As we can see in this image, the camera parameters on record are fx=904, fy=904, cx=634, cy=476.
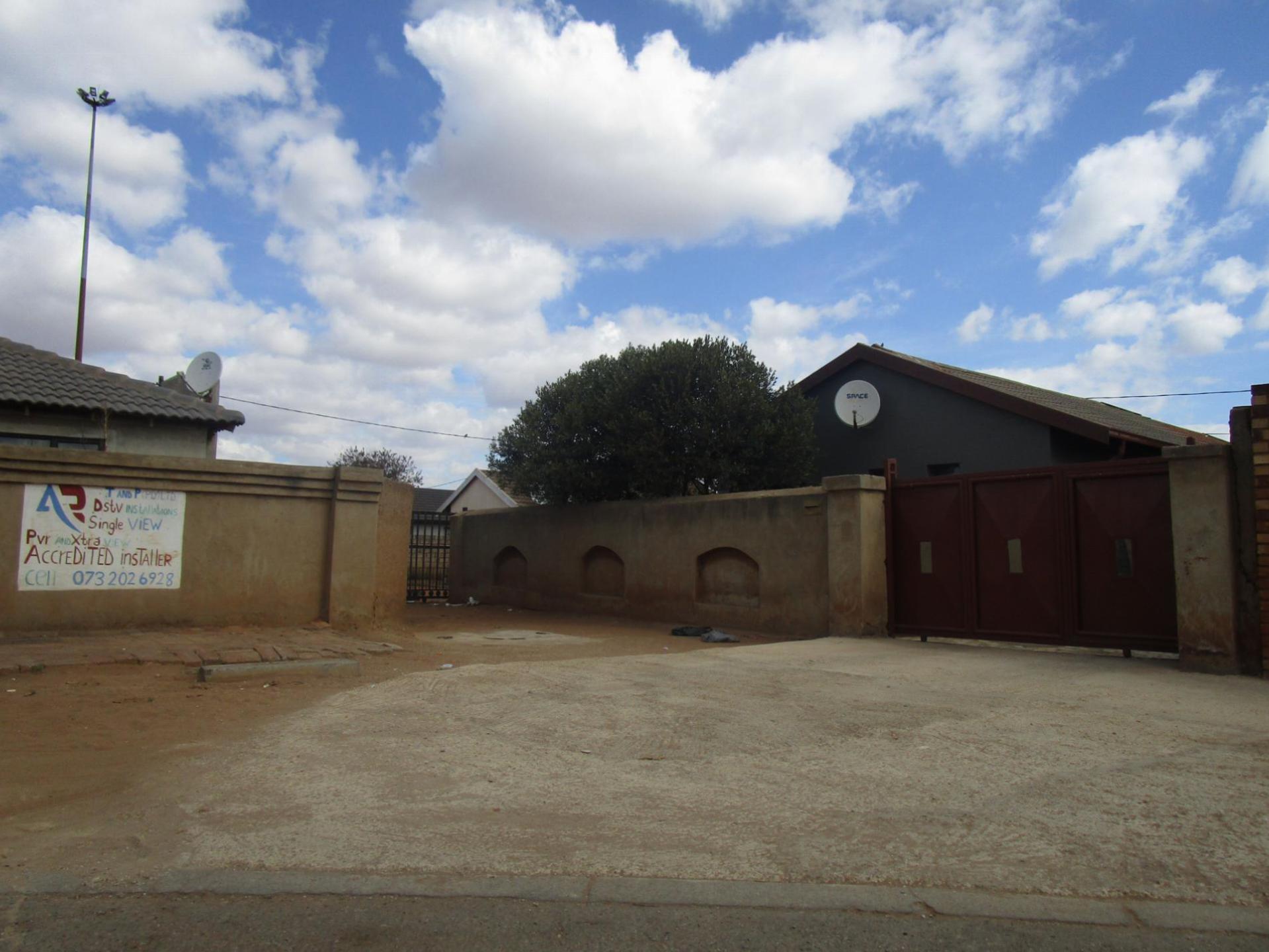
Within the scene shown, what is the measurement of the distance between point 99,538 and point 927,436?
1459 centimetres

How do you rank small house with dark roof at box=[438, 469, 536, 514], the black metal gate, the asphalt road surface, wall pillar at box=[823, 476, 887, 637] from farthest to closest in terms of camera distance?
small house with dark roof at box=[438, 469, 536, 514], the black metal gate, wall pillar at box=[823, 476, 887, 637], the asphalt road surface

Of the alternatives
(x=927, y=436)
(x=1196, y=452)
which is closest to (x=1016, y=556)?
(x=1196, y=452)

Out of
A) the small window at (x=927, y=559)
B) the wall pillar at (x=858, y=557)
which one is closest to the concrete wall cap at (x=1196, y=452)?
the small window at (x=927, y=559)

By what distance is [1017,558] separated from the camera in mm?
10180

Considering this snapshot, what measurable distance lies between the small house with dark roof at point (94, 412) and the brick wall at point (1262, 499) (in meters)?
14.0

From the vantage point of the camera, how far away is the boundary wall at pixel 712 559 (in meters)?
11.6

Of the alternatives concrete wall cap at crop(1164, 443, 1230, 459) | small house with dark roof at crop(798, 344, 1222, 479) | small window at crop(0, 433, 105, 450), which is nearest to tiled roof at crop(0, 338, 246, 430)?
small window at crop(0, 433, 105, 450)

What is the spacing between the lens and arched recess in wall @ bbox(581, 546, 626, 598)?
16.7 m

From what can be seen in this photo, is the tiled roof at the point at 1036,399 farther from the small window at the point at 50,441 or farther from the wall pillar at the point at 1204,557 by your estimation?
the small window at the point at 50,441

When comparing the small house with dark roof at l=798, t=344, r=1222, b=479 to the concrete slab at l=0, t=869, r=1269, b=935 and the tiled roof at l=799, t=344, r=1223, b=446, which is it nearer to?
the tiled roof at l=799, t=344, r=1223, b=446

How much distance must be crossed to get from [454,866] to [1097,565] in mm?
8144

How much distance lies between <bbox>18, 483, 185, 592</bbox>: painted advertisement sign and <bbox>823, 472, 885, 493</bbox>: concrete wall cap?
7.88 meters

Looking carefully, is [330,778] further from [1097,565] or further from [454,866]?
[1097,565]

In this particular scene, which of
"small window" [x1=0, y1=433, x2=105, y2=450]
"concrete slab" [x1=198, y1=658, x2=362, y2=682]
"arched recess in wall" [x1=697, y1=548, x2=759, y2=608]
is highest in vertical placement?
"small window" [x1=0, y1=433, x2=105, y2=450]
